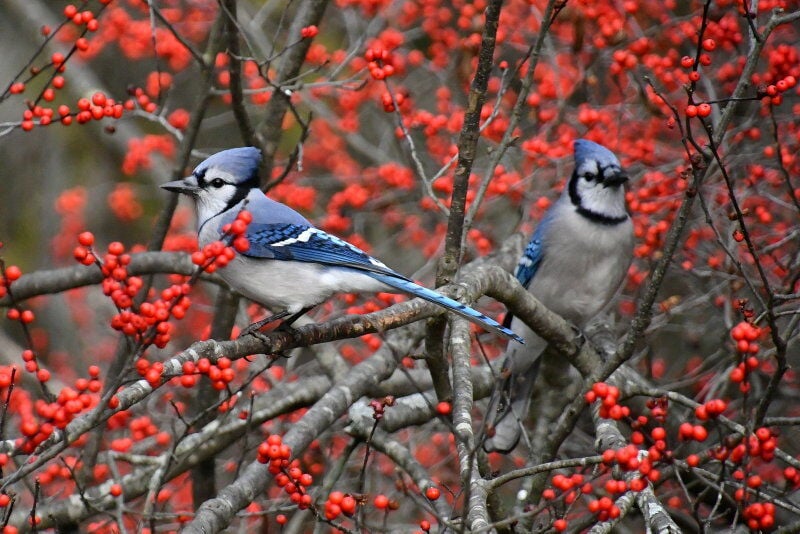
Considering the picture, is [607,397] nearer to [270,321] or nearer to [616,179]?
Answer: [270,321]

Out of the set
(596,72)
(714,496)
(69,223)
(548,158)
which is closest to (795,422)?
(714,496)

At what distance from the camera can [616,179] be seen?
188 inches

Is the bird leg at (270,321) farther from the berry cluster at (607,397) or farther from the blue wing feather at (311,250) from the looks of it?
the berry cluster at (607,397)

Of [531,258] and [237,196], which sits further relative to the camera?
[531,258]

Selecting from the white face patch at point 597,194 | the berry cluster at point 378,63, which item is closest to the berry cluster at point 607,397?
the berry cluster at point 378,63

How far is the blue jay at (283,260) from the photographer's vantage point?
3768 mm

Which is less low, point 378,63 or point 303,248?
point 378,63

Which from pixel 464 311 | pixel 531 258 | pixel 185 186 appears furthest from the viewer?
pixel 531 258

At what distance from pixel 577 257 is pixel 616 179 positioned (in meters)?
0.55

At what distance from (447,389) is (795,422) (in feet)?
4.16

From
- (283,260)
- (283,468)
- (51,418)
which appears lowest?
(283,468)

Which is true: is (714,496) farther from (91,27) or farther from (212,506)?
(91,27)

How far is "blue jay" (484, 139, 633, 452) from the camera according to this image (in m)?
5.05

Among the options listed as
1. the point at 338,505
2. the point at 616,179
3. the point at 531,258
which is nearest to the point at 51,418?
the point at 338,505
